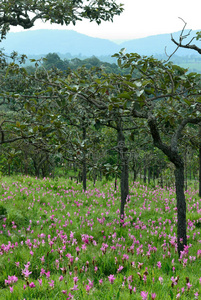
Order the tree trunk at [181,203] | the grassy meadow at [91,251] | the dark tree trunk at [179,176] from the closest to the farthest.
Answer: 1. the grassy meadow at [91,251]
2. the dark tree trunk at [179,176]
3. the tree trunk at [181,203]

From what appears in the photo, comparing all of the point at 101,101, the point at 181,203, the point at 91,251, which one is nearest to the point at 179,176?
the point at 181,203

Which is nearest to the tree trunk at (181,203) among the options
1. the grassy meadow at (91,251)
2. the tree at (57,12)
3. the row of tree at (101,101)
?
the row of tree at (101,101)

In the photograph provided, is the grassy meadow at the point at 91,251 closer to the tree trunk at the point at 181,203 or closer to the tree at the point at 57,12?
the tree trunk at the point at 181,203

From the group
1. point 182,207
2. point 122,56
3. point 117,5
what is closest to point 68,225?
point 182,207

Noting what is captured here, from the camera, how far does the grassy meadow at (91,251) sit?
3654 millimetres

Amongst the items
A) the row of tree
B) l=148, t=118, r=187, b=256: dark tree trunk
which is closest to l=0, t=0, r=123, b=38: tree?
the row of tree

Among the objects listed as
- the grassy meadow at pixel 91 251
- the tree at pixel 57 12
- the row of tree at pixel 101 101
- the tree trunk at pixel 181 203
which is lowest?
the grassy meadow at pixel 91 251

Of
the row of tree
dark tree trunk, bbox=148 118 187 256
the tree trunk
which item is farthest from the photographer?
the tree trunk

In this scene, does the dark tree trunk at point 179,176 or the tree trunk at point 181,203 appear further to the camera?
the tree trunk at point 181,203

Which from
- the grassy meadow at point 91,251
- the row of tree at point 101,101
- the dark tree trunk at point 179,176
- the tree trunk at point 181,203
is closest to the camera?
the row of tree at point 101,101

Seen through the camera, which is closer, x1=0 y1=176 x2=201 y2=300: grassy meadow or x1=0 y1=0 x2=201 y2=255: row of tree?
x1=0 y1=0 x2=201 y2=255: row of tree

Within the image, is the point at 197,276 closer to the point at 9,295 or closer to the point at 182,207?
the point at 182,207

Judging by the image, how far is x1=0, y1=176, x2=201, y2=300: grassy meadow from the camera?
365 centimetres

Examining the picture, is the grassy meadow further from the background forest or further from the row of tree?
the row of tree
